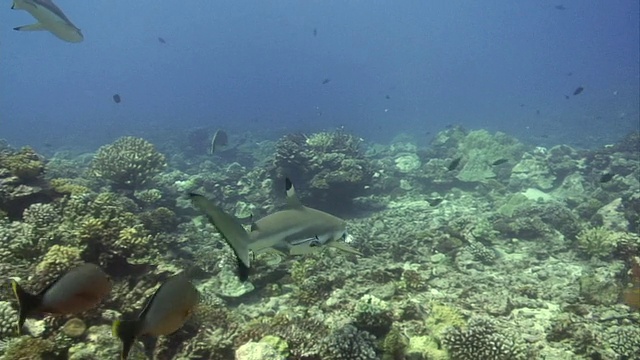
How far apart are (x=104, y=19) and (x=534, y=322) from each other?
769ft

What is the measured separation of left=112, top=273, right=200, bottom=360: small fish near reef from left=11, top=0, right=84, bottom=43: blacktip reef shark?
4.60 m

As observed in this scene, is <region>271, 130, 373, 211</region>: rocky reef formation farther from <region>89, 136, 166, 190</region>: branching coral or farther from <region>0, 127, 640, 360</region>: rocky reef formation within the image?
<region>89, 136, 166, 190</region>: branching coral

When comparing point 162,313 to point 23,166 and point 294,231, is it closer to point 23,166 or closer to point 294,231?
point 294,231

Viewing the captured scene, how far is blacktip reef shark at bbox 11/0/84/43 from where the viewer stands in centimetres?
479

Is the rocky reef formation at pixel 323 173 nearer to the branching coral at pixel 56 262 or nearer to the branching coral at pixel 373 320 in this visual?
the branching coral at pixel 373 320

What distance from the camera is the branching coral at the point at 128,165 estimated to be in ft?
35.2

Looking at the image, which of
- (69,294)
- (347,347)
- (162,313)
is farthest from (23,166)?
(347,347)

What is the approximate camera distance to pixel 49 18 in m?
4.98

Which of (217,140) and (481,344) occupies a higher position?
(217,140)

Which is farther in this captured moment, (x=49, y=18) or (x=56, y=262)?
(x=49, y=18)

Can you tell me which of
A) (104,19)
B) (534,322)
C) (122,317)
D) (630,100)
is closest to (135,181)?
(122,317)

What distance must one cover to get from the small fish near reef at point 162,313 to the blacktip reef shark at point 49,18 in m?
4.60

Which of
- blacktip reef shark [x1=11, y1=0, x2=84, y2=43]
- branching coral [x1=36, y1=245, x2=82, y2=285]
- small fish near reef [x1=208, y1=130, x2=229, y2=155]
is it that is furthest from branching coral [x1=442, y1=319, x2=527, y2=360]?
small fish near reef [x1=208, y1=130, x2=229, y2=155]

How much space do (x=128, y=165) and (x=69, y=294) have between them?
8.91 metres
